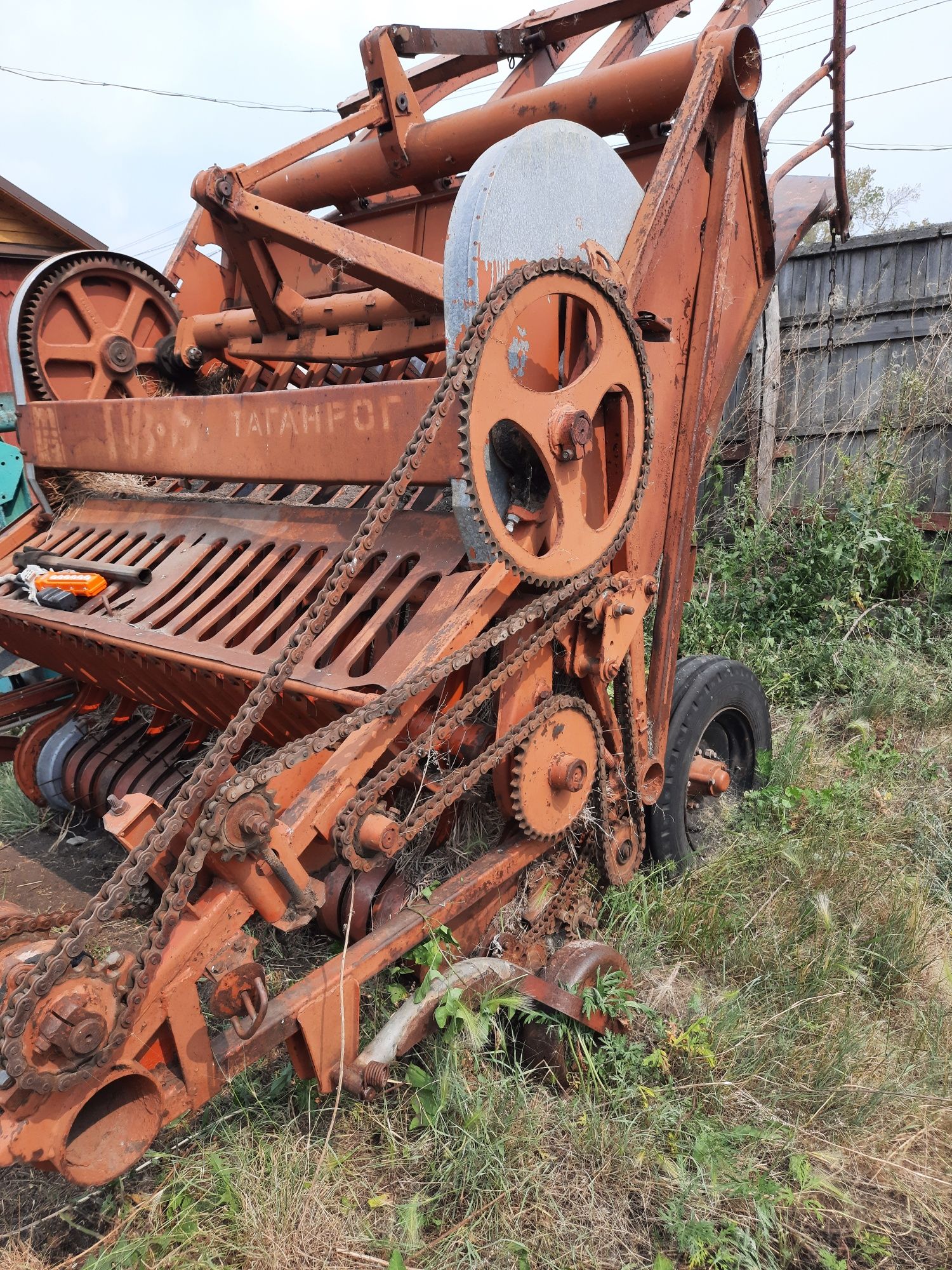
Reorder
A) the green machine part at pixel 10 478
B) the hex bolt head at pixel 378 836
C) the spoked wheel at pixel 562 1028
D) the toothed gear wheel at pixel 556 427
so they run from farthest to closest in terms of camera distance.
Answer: the green machine part at pixel 10 478, the spoked wheel at pixel 562 1028, the toothed gear wheel at pixel 556 427, the hex bolt head at pixel 378 836

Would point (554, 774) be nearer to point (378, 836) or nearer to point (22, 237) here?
point (378, 836)

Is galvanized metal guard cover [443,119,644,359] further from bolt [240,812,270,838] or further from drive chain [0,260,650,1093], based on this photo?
bolt [240,812,270,838]

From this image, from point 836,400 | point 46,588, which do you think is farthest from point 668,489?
point 836,400

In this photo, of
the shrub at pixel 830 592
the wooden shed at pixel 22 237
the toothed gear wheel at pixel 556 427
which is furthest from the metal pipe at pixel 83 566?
the wooden shed at pixel 22 237

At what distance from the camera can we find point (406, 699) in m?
2.08

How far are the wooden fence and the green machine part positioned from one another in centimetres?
480

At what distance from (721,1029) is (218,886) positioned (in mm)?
1473

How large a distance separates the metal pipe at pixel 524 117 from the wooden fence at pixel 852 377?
3.50 m

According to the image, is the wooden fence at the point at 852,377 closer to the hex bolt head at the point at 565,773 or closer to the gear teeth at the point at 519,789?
the hex bolt head at the point at 565,773

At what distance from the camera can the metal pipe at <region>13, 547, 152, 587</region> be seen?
310 centimetres

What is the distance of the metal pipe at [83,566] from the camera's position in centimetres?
310

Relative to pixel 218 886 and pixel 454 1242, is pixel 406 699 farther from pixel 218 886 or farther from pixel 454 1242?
pixel 454 1242

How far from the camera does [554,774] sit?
2.53m

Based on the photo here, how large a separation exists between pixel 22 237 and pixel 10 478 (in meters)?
5.55
